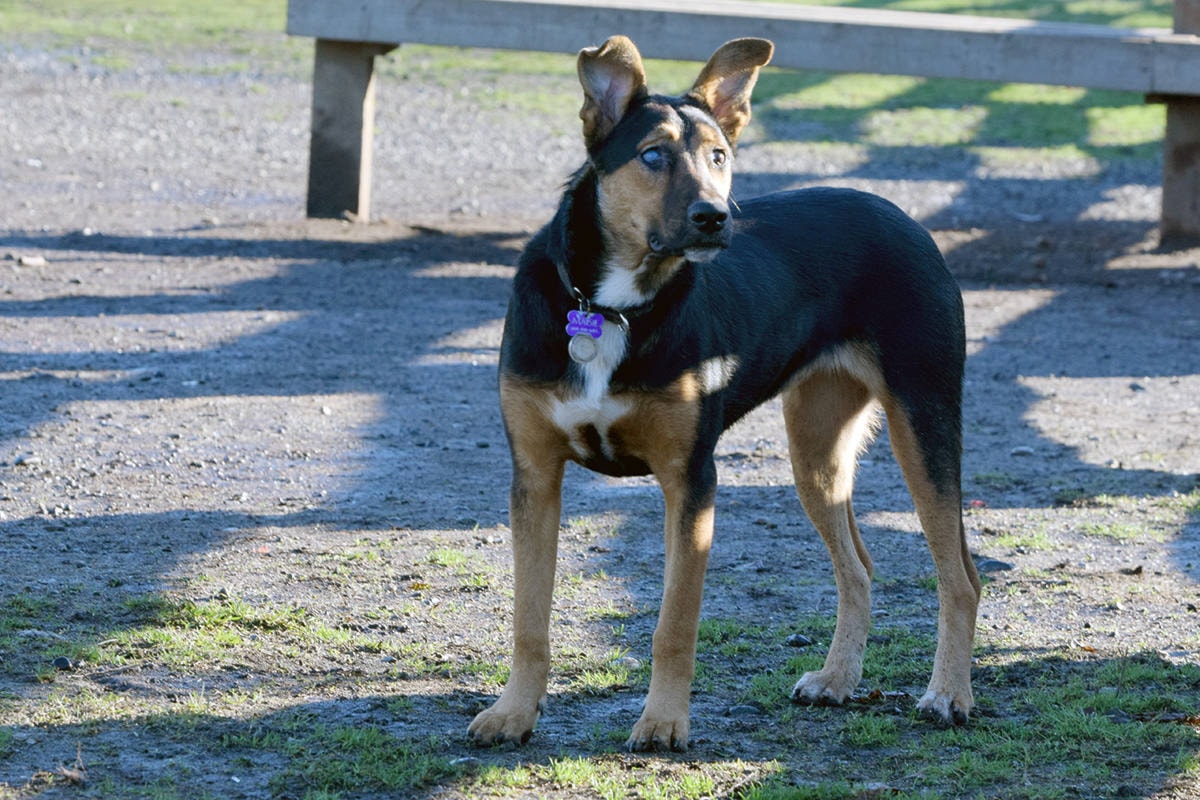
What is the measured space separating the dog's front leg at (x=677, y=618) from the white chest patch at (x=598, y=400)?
9.4 inches

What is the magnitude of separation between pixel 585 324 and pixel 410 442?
3.50 metres

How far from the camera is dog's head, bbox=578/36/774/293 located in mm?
4070

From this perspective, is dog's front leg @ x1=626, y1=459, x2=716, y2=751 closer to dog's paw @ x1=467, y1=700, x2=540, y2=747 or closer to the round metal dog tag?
dog's paw @ x1=467, y1=700, x2=540, y2=747

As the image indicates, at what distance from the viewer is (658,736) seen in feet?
13.7

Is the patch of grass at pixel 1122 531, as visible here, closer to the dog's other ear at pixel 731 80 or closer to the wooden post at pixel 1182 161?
the dog's other ear at pixel 731 80

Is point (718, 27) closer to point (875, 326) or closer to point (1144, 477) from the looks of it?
point (1144, 477)

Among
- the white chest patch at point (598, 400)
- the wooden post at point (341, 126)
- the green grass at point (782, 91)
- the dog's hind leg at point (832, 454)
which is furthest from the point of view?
the green grass at point (782, 91)

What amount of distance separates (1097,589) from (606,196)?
2654 mm

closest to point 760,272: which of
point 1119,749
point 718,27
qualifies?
point 1119,749

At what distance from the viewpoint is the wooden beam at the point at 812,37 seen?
11656 mm

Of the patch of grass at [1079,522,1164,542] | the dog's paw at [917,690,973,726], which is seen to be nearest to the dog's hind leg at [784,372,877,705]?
A: the dog's paw at [917,690,973,726]

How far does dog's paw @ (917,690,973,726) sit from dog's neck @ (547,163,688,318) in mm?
1398

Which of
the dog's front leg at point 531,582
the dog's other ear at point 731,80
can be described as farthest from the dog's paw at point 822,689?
the dog's other ear at point 731,80

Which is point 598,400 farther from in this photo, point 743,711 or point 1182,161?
point 1182,161
